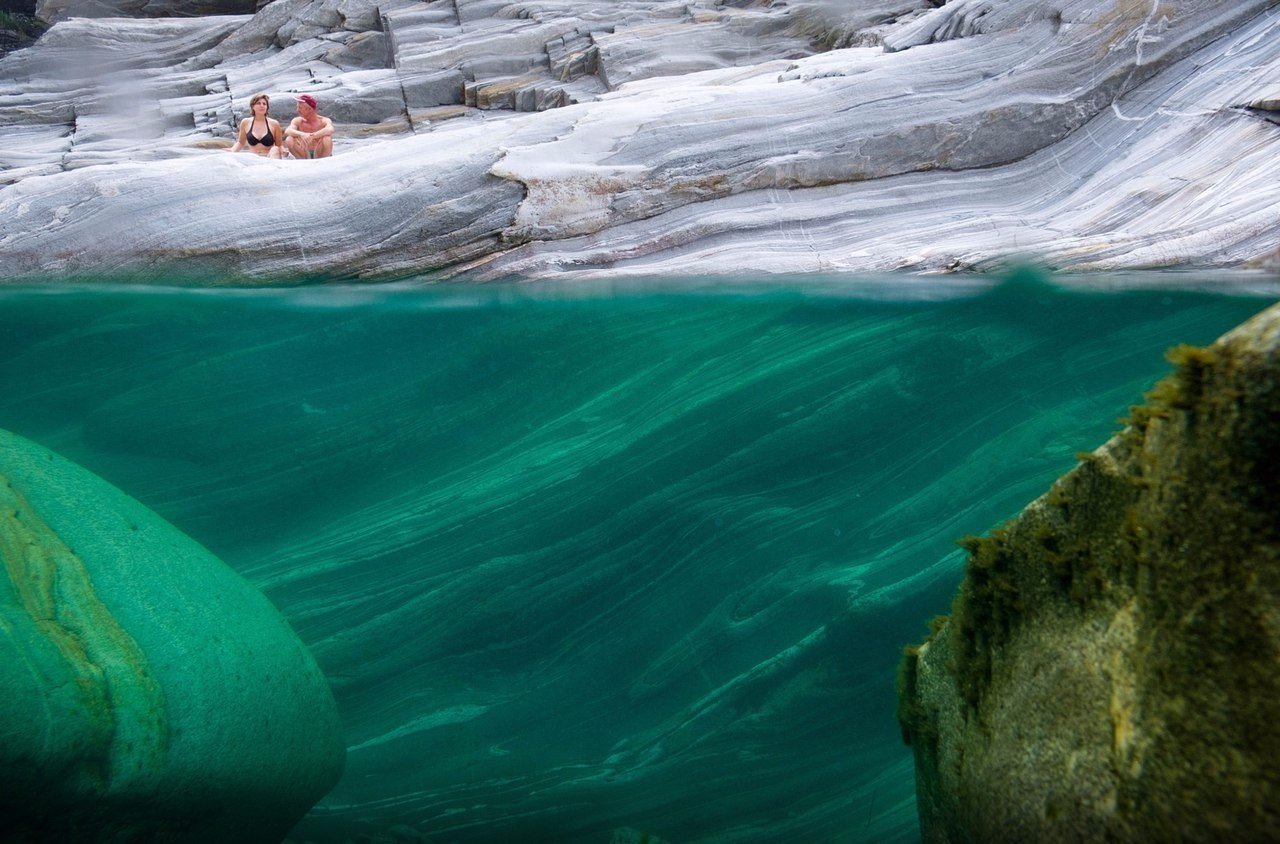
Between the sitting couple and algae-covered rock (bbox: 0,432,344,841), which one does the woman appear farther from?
algae-covered rock (bbox: 0,432,344,841)

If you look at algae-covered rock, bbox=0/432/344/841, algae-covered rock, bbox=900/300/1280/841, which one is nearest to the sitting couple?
algae-covered rock, bbox=0/432/344/841

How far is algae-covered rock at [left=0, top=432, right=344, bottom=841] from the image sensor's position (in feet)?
9.51

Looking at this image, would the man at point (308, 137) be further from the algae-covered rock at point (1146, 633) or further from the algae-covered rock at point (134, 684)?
the algae-covered rock at point (1146, 633)

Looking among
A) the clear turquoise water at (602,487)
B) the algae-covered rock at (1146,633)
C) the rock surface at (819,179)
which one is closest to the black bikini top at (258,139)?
the rock surface at (819,179)

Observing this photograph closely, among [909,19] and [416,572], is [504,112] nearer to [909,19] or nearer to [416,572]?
[909,19]

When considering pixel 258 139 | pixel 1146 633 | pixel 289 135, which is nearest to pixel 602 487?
pixel 1146 633

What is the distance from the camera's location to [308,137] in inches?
312

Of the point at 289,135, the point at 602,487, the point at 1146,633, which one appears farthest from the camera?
the point at 289,135

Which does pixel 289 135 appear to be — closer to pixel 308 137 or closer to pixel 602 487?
pixel 308 137

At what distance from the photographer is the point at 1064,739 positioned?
7.38ft

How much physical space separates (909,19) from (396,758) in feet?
25.8

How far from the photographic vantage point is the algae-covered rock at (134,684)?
2.90m

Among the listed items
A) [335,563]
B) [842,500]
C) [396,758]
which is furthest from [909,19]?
[396,758]

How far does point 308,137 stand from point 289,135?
0.81 ft
